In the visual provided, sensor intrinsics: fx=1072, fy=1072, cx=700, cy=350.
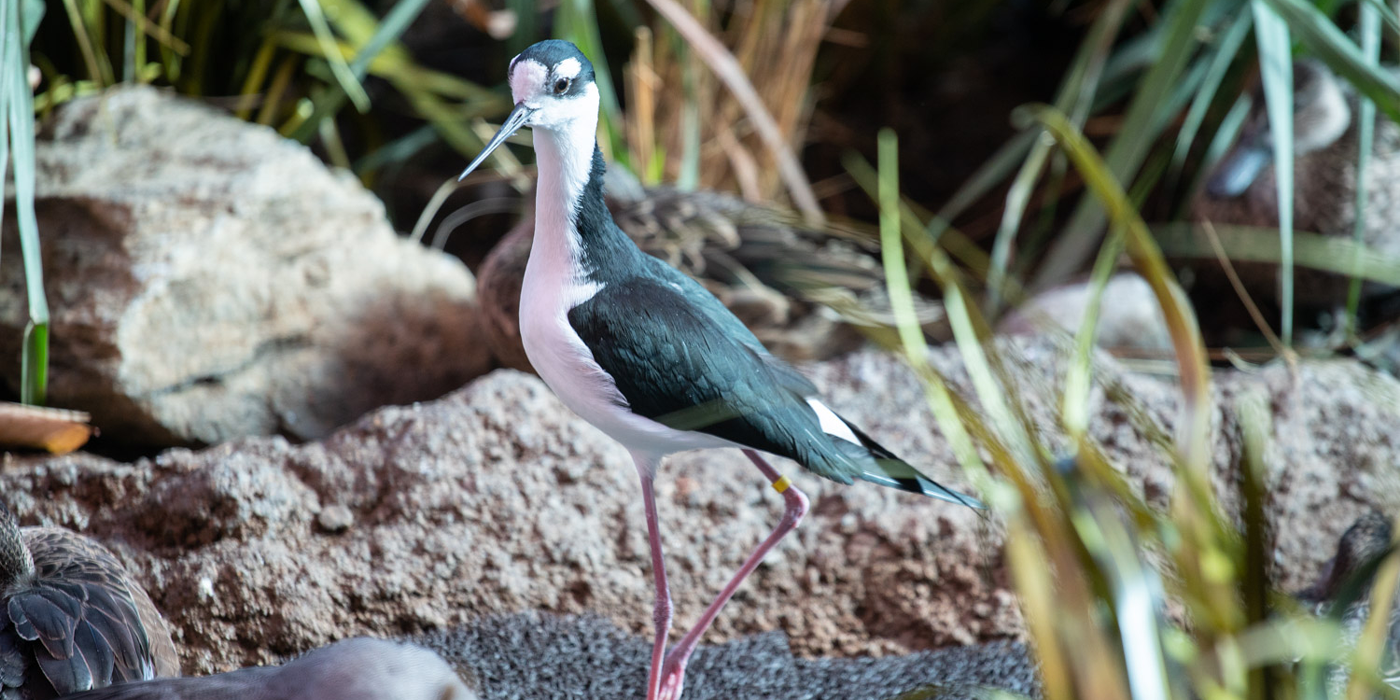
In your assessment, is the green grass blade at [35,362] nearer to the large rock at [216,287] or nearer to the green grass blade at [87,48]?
the large rock at [216,287]

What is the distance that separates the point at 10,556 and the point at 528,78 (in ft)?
2.26

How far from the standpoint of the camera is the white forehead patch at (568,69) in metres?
0.89

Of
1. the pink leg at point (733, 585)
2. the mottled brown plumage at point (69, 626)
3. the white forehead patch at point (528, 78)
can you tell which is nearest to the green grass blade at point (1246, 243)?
the pink leg at point (733, 585)

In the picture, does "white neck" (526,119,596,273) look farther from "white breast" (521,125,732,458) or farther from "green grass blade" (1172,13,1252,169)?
"green grass blade" (1172,13,1252,169)

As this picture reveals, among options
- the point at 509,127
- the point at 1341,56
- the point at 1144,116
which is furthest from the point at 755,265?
the point at 509,127

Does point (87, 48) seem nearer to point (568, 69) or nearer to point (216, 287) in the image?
point (216, 287)

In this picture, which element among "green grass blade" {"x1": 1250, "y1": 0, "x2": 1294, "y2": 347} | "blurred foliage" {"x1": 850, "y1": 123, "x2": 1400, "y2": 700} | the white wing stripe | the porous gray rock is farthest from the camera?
"green grass blade" {"x1": 1250, "y1": 0, "x2": 1294, "y2": 347}

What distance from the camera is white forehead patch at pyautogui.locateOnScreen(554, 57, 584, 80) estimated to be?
0.89m

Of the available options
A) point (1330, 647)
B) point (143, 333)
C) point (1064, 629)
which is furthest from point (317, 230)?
point (1330, 647)

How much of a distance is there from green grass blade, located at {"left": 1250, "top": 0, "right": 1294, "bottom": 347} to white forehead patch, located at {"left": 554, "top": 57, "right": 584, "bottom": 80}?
0.98 meters

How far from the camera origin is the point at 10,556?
40.6 inches

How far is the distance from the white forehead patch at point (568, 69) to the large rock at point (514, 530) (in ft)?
1.98

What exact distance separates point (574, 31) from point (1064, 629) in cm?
144

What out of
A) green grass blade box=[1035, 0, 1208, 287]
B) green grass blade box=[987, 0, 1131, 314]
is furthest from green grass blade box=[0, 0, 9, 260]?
green grass blade box=[987, 0, 1131, 314]
